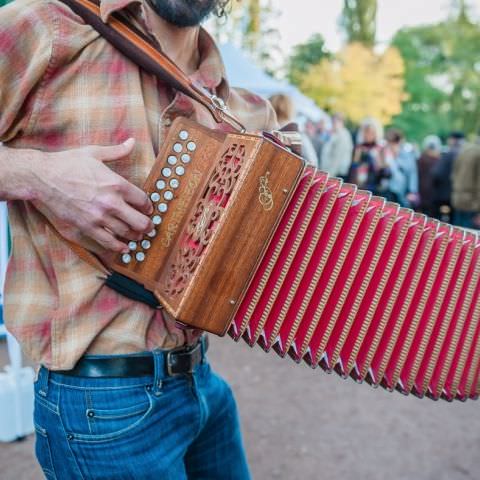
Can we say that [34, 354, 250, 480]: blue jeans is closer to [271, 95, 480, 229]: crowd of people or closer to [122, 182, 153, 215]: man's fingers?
[122, 182, 153, 215]: man's fingers

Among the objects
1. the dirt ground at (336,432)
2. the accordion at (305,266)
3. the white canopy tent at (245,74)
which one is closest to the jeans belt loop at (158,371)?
the accordion at (305,266)

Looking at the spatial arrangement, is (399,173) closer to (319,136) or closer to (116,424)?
(319,136)

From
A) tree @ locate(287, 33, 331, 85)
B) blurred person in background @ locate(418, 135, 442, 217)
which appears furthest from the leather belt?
tree @ locate(287, 33, 331, 85)

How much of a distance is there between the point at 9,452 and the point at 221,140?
252cm

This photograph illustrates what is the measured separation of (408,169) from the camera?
9156 millimetres

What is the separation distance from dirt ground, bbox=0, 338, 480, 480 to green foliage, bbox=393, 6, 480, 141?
116ft

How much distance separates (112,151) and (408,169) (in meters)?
8.44

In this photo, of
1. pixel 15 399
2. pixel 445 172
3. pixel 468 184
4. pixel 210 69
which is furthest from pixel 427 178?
pixel 210 69

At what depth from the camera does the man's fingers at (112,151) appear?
1211 mm

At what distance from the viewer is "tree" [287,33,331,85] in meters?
42.9

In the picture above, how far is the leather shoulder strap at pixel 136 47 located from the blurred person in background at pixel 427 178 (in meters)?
8.74

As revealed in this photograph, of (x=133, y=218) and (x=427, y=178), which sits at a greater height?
(x=133, y=218)

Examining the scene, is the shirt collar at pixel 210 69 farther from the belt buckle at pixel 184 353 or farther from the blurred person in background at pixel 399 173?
the blurred person in background at pixel 399 173

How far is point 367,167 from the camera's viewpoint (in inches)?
318
